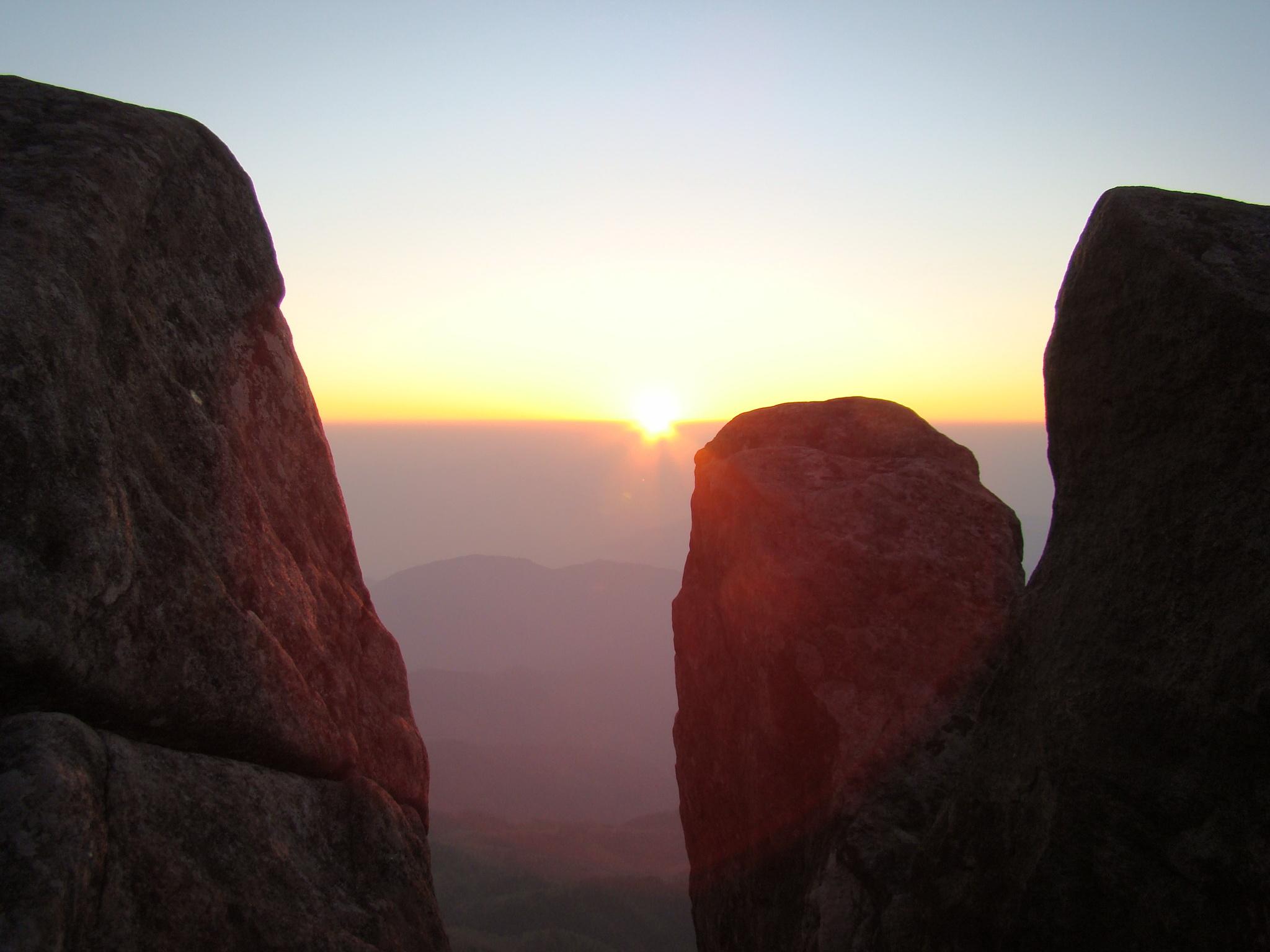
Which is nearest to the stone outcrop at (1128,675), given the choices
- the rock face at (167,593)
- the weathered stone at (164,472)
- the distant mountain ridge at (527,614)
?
the rock face at (167,593)

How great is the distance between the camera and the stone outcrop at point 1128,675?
462 centimetres

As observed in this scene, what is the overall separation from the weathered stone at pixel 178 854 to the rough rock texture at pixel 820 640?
420 centimetres

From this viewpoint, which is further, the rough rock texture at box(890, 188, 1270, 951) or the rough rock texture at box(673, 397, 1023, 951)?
the rough rock texture at box(673, 397, 1023, 951)

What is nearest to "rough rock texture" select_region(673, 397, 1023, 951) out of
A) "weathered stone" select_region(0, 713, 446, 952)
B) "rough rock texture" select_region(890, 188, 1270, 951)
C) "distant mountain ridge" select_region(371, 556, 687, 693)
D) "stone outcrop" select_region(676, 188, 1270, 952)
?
"stone outcrop" select_region(676, 188, 1270, 952)

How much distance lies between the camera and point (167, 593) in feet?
19.2

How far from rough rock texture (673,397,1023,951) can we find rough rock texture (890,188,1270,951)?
1.86m

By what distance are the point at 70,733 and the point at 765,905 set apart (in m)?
7.46

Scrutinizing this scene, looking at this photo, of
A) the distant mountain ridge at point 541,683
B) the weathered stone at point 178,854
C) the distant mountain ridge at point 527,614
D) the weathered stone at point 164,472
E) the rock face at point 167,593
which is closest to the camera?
the weathered stone at point 178,854

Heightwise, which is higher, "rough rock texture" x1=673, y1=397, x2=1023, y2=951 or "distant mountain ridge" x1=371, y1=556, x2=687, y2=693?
"rough rock texture" x1=673, y1=397, x2=1023, y2=951

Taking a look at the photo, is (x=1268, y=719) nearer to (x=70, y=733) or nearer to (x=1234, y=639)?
(x=1234, y=639)

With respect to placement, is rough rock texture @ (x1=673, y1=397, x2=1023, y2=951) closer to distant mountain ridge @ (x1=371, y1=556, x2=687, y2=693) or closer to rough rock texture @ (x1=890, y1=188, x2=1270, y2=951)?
rough rock texture @ (x1=890, y1=188, x2=1270, y2=951)

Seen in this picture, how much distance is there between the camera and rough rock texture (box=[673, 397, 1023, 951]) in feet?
28.3

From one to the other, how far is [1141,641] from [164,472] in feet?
22.7

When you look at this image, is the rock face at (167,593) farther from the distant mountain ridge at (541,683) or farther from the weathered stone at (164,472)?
the distant mountain ridge at (541,683)
